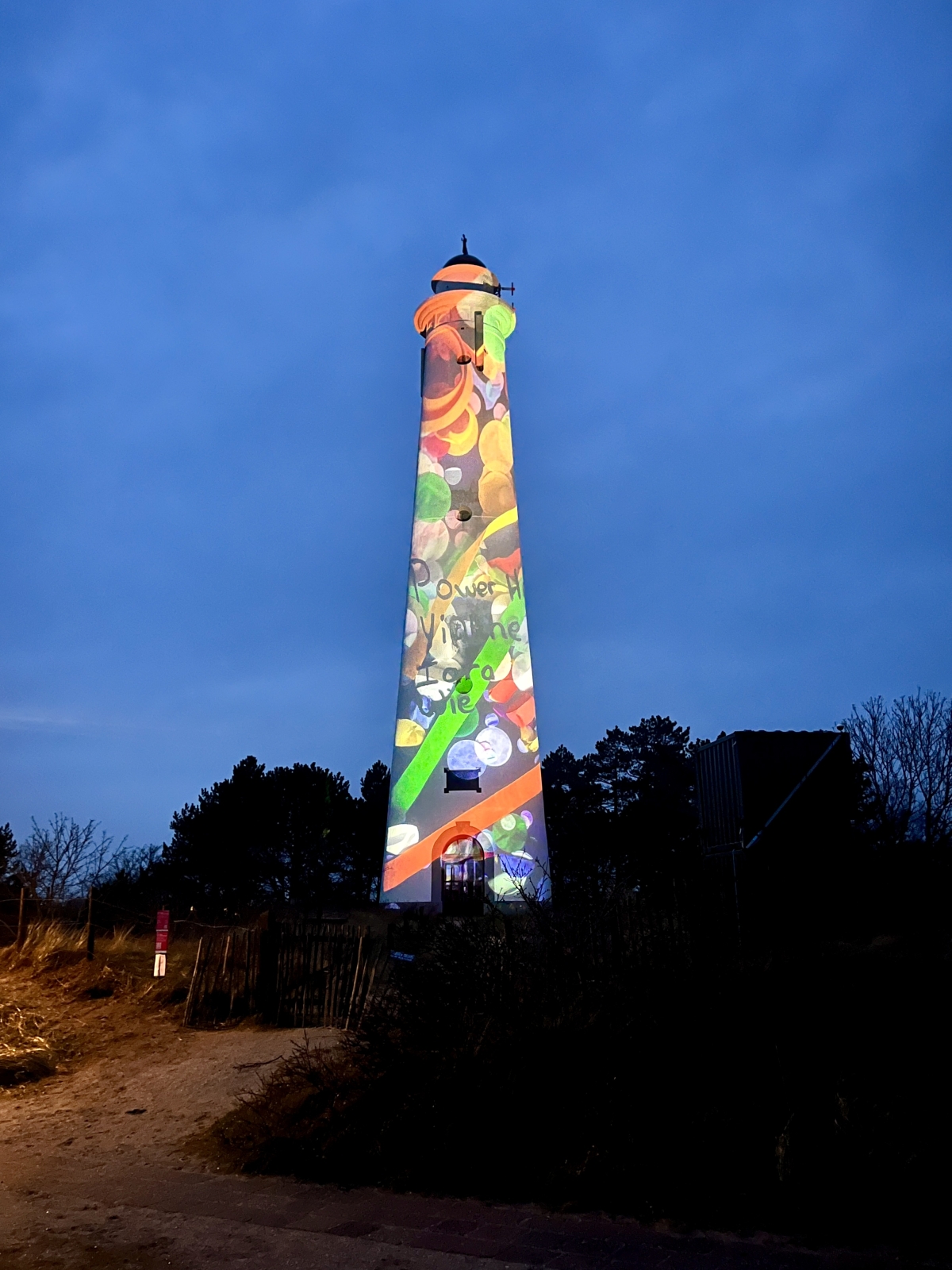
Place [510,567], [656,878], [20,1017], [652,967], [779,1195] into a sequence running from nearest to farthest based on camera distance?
[779,1195] → [652,967] → [656,878] → [20,1017] → [510,567]

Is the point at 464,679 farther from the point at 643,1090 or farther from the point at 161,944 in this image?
the point at 643,1090

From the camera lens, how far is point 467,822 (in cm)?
2302

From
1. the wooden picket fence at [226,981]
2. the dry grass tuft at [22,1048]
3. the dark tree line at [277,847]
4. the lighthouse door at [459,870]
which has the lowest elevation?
the dry grass tuft at [22,1048]

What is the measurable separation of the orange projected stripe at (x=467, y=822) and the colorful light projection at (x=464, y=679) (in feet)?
0.08

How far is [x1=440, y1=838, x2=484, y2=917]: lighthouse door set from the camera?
2239cm

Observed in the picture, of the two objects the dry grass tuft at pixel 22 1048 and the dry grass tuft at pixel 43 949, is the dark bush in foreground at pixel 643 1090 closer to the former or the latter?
the dry grass tuft at pixel 22 1048

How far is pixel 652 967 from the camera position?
6922 millimetres

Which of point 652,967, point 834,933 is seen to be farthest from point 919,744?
point 652,967

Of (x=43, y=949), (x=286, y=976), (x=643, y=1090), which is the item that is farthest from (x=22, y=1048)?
(x=643, y=1090)

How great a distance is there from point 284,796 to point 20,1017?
95.9ft

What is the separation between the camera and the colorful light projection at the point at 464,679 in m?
23.0

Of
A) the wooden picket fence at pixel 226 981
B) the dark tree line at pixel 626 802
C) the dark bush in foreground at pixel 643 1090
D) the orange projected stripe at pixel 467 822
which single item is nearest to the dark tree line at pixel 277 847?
the dark tree line at pixel 626 802

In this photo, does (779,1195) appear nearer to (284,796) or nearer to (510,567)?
(510,567)

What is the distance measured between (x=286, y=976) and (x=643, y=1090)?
598 centimetres
